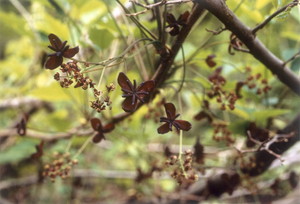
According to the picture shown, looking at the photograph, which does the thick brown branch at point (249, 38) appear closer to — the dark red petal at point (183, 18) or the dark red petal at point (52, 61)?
the dark red petal at point (183, 18)

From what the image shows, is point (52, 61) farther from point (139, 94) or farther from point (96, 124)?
point (96, 124)

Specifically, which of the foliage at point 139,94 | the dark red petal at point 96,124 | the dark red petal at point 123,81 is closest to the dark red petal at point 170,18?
the foliage at point 139,94

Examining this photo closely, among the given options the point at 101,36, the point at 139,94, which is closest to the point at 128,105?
the point at 139,94

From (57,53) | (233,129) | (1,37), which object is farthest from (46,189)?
(1,37)

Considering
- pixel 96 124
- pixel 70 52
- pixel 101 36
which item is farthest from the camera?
pixel 101 36

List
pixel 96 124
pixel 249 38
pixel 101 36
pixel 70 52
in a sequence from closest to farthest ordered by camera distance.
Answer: pixel 70 52, pixel 249 38, pixel 96 124, pixel 101 36

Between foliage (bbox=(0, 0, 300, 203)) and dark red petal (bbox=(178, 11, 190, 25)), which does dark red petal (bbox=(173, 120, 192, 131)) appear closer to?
foliage (bbox=(0, 0, 300, 203))

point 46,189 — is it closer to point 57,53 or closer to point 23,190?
point 23,190

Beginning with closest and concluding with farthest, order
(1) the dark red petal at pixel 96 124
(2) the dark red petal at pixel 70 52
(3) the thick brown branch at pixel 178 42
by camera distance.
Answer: (2) the dark red petal at pixel 70 52 → (3) the thick brown branch at pixel 178 42 → (1) the dark red petal at pixel 96 124
